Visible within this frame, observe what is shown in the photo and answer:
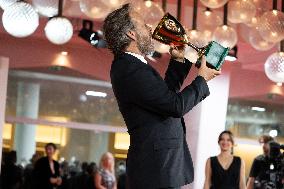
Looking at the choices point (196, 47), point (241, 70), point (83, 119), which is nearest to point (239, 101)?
point (241, 70)

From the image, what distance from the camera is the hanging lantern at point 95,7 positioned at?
424 centimetres

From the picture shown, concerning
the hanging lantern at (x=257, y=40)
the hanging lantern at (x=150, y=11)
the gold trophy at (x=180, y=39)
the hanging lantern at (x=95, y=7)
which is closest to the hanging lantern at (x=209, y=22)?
the hanging lantern at (x=257, y=40)

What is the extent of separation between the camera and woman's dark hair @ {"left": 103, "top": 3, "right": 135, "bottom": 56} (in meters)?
2.12

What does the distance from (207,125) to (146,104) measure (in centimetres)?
677

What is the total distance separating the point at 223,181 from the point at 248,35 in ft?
3.74

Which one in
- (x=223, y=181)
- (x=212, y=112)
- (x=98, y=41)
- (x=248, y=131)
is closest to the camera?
(x=223, y=181)

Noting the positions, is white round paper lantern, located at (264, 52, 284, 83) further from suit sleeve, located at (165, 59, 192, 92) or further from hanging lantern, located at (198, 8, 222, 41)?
suit sleeve, located at (165, 59, 192, 92)

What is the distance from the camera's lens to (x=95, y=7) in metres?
4.27

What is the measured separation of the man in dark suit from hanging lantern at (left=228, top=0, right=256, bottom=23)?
2654mm

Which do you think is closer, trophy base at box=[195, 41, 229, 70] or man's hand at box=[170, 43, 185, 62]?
trophy base at box=[195, 41, 229, 70]

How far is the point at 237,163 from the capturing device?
16.5 feet

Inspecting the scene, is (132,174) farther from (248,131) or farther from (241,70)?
(248,131)

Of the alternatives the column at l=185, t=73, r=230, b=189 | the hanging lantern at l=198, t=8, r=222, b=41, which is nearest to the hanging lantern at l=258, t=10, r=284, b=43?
the hanging lantern at l=198, t=8, r=222, b=41

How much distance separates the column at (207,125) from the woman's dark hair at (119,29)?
6619 mm
